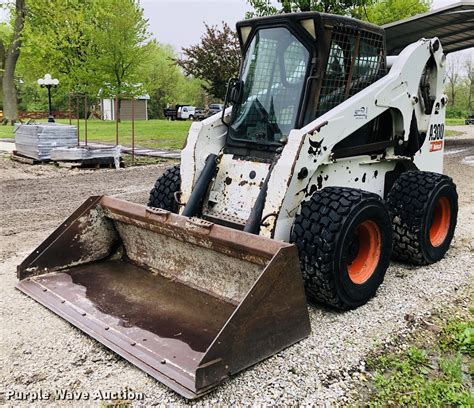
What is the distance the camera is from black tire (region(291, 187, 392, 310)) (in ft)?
11.1

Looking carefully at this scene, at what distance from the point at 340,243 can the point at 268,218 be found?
1.73 ft

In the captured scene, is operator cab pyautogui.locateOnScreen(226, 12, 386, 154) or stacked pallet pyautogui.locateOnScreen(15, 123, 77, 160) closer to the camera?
operator cab pyautogui.locateOnScreen(226, 12, 386, 154)

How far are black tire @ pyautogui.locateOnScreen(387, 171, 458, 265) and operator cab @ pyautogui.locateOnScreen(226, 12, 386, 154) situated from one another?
0.97 m

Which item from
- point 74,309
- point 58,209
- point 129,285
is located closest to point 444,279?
point 129,285

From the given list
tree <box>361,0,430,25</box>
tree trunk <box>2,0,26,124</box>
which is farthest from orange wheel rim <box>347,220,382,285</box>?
tree <box>361,0,430,25</box>

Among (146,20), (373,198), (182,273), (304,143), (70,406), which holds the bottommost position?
(70,406)

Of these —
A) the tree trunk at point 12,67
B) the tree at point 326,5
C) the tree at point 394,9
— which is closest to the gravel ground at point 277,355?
the tree at point 326,5

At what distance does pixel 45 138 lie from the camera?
1148 cm

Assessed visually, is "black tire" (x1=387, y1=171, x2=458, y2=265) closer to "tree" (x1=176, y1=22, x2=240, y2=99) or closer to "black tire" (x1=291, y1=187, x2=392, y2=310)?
"black tire" (x1=291, y1=187, x2=392, y2=310)

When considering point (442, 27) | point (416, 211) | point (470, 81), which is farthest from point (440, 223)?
point (470, 81)

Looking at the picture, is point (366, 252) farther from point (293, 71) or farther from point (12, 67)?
point (12, 67)

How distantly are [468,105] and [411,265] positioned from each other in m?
47.8

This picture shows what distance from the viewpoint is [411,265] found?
4.66 m

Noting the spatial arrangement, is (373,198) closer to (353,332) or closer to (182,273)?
(353,332)
